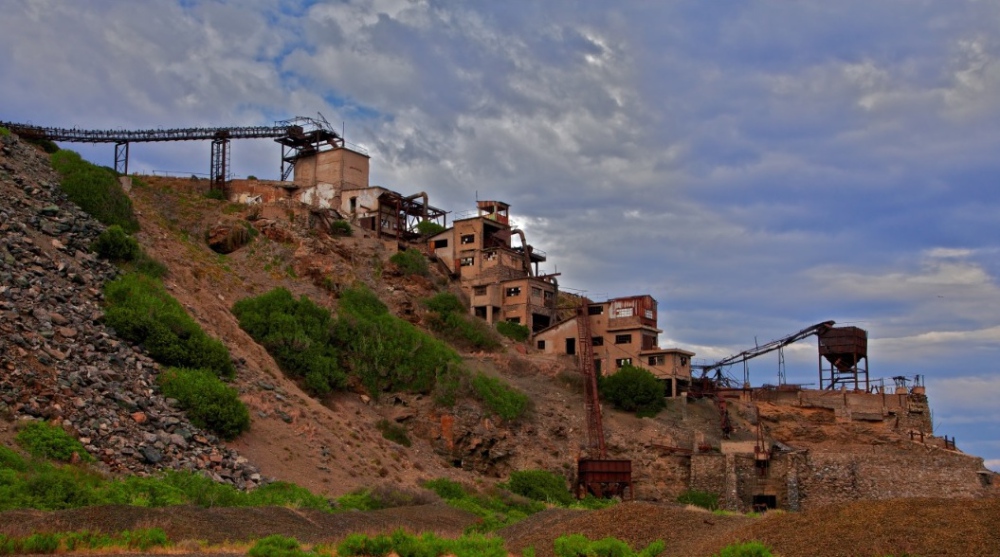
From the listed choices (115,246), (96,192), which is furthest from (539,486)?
(96,192)

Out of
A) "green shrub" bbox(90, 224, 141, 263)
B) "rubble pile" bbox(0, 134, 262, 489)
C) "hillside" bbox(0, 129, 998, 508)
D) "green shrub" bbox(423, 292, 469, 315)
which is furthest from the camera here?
"green shrub" bbox(423, 292, 469, 315)

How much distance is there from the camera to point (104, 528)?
2173cm

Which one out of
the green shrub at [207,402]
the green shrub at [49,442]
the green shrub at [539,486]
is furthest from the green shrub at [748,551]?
the green shrub at [539,486]

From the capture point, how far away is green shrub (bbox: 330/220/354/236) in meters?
66.8

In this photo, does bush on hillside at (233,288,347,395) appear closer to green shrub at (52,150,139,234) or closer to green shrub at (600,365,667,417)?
green shrub at (52,150,139,234)

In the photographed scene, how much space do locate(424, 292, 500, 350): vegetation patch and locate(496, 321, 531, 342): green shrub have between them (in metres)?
1.56

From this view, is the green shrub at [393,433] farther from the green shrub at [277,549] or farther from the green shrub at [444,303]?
the green shrub at [277,549]

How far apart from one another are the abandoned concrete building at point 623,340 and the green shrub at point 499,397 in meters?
11.1

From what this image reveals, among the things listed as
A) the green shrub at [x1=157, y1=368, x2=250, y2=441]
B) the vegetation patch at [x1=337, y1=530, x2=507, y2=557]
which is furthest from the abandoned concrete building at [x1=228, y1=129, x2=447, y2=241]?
the vegetation patch at [x1=337, y1=530, x2=507, y2=557]

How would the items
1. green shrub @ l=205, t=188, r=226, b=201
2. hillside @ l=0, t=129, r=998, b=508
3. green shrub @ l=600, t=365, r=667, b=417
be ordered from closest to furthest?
hillside @ l=0, t=129, r=998, b=508, green shrub @ l=600, t=365, r=667, b=417, green shrub @ l=205, t=188, r=226, b=201

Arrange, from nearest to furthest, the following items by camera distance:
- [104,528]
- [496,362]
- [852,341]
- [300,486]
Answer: [104,528], [300,486], [496,362], [852,341]

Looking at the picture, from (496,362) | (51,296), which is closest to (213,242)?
(496,362)

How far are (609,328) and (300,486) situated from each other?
35.1 m

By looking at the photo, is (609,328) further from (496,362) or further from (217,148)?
(217,148)
